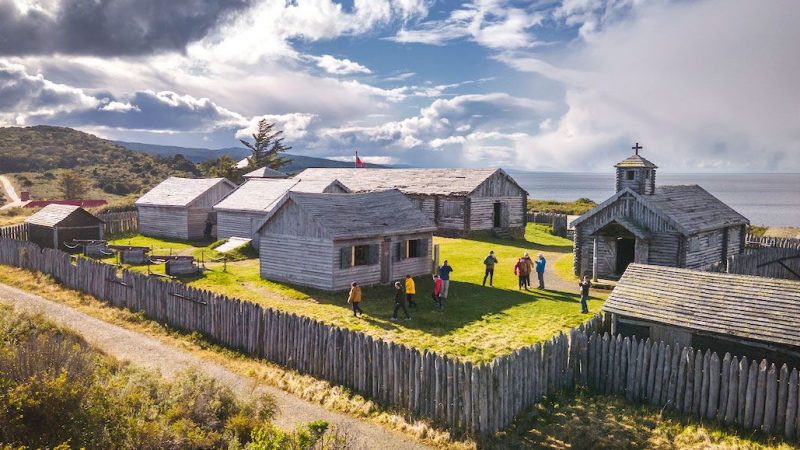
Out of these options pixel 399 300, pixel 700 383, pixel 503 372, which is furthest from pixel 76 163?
pixel 700 383

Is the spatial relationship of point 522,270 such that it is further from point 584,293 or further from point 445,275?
point 584,293

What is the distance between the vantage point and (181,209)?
41.0 meters

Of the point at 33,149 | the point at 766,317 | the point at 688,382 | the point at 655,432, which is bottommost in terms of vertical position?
the point at 655,432

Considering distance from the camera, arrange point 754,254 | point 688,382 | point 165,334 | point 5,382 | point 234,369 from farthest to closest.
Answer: point 754,254 < point 165,334 < point 234,369 < point 688,382 < point 5,382

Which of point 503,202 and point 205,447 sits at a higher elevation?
point 503,202

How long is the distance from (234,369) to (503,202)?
33.1m

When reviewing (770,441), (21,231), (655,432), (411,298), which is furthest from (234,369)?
(21,231)

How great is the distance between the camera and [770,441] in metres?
11.6

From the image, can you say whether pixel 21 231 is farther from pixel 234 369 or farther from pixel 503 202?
pixel 503 202

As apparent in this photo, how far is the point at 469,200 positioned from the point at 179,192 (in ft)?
73.8

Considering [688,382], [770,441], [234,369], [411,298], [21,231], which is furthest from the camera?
[21,231]

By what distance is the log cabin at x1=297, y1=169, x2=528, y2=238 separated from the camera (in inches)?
1724

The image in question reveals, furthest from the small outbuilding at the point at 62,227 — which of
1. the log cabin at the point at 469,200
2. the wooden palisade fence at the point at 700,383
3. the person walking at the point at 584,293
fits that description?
the wooden palisade fence at the point at 700,383

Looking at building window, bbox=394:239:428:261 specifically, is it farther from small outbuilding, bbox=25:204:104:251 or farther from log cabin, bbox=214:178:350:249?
small outbuilding, bbox=25:204:104:251
